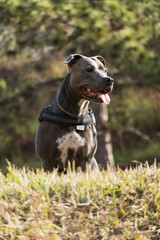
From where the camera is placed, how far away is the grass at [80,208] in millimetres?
3115

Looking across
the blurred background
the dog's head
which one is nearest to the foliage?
the blurred background

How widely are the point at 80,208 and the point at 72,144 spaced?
1214mm

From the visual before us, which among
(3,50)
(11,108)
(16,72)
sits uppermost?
(3,50)

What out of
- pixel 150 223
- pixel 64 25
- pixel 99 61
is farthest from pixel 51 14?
pixel 150 223

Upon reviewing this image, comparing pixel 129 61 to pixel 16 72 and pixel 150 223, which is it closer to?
pixel 16 72

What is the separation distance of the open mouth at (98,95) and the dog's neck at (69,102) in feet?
0.43

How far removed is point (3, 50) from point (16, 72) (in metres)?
1.28

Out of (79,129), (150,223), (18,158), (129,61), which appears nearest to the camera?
(150,223)

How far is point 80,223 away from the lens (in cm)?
320

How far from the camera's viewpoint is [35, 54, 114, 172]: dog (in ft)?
14.3

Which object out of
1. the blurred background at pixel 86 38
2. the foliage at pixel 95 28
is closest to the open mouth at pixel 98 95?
the blurred background at pixel 86 38

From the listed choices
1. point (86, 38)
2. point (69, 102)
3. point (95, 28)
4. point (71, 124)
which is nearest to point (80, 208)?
point (71, 124)

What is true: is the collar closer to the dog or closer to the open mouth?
the dog

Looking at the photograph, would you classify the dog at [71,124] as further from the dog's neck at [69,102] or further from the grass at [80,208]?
the grass at [80,208]
